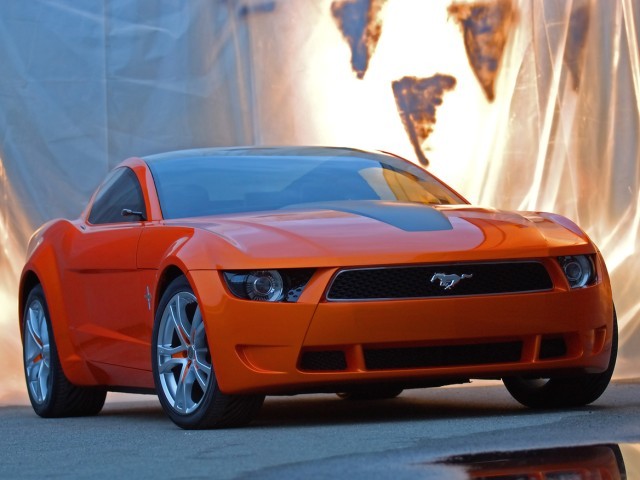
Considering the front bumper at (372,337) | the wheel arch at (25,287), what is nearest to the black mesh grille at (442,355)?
the front bumper at (372,337)

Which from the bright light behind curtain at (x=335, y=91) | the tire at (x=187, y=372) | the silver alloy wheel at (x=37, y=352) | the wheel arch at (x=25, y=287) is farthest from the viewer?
the bright light behind curtain at (x=335, y=91)

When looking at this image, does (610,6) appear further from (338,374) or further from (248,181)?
(338,374)

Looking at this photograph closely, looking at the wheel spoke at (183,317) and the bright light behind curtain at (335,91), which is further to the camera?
the bright light behind curtain at (335,91)

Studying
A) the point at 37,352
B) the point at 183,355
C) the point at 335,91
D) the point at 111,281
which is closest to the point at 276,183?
the point at 111,281

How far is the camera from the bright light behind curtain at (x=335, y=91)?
11.8 m

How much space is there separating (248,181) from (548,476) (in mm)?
3461

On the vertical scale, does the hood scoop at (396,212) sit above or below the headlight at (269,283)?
above

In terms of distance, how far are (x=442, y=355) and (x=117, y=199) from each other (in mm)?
2477

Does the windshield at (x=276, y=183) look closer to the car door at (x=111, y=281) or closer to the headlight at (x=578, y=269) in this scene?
the car door at (x=111, y=281)

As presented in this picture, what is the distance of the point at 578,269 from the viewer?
20.8ft

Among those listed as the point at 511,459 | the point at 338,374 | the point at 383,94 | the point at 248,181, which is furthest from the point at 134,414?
the point at 383,94

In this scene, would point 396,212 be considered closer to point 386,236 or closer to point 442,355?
point 386,236

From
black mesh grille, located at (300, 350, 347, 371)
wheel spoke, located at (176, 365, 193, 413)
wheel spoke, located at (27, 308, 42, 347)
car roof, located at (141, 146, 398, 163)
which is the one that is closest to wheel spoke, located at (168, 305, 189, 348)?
wheel spoke, located at (176, 365, 193, 413)

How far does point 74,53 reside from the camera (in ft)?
40.3
